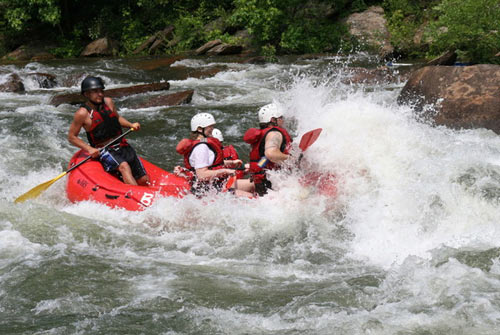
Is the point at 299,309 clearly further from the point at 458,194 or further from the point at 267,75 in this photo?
the point at 267,75

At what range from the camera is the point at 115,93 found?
12234 mm

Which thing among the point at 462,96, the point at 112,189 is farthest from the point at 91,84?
the point at 462,96

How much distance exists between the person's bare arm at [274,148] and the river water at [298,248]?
242mm

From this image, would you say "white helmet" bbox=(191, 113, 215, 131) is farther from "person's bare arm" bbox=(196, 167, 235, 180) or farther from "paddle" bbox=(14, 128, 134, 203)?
"paddle" bbox=(14, 128, 134, 203)

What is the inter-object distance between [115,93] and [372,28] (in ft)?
29.9

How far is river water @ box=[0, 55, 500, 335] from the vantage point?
3.84 meters

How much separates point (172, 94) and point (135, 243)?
668cm

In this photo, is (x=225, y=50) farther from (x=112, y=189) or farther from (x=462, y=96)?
(x=112, y=189)

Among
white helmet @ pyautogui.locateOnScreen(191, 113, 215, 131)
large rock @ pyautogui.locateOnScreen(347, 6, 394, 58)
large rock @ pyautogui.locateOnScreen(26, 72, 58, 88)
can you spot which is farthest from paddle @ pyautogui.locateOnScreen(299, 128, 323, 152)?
large rock @ pyautogui.locateOnScreen(347, 6, 394, 58)

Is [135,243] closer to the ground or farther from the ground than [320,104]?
closer to the ground

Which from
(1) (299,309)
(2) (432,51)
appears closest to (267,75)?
(2) (432,51)

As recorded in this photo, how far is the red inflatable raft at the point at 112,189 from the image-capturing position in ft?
19.7

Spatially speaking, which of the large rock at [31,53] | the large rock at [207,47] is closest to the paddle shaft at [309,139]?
the large rock at [207,47]

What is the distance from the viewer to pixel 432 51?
1547cm
